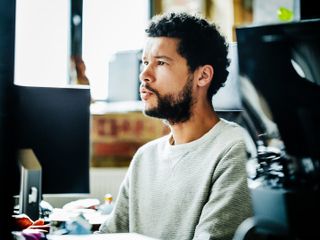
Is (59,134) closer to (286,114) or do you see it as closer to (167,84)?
(167,84)

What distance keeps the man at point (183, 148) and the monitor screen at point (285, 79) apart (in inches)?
22.5

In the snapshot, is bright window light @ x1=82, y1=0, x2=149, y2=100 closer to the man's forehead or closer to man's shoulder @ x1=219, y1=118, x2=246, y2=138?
the man's forehead

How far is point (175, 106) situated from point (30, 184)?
576mm

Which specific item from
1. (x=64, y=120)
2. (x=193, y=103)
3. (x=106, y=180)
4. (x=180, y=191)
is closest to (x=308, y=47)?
(x=180, y=191)

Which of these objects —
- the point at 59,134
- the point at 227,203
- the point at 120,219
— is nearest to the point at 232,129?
the point at 227,203

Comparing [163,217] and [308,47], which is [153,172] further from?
[308,47]

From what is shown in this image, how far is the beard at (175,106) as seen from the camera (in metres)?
1.61

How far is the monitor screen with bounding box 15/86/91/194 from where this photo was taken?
1655mm

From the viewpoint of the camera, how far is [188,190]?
1436 mm

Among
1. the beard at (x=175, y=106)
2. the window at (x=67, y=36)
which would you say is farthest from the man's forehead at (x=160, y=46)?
the window at (x=67, y=36)

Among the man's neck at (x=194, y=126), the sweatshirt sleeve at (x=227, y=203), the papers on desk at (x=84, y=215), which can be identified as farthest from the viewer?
the papers on desk at (x=84, y=215)

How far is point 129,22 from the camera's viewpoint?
4020 mm

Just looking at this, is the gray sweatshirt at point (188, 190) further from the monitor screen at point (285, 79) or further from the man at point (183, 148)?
the monitor screen at point (285, 79)

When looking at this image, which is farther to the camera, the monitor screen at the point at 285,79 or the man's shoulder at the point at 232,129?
the man's shoulder at the point at 232,129
